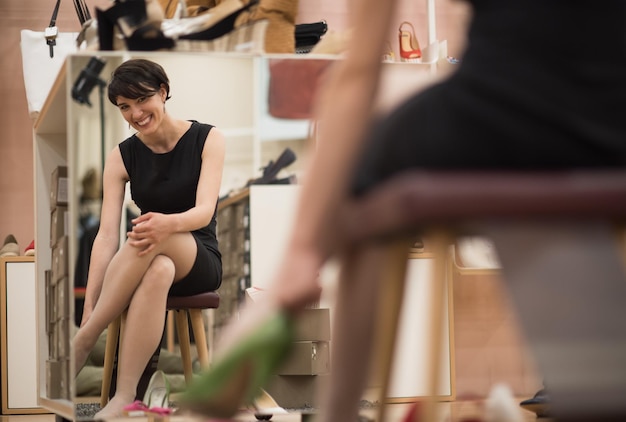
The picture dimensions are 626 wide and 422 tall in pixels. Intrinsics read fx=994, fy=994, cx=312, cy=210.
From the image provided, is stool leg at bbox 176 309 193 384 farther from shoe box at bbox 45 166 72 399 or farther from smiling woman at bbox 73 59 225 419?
shoe box at bbox 45 166 72 399

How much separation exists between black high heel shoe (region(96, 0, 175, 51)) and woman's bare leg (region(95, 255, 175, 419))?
49cm

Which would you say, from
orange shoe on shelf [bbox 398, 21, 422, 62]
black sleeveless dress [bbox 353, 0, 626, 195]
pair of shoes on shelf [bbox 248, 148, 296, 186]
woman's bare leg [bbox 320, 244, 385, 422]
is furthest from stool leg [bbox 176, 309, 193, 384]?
orange shoe on shelf [bbox 398, 21, 422, 62]

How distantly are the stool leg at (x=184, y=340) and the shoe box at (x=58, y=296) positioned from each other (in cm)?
27

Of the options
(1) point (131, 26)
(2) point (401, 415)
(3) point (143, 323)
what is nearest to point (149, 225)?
(3) point (143, 323)

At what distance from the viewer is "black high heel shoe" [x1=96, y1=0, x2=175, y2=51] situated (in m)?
2.21

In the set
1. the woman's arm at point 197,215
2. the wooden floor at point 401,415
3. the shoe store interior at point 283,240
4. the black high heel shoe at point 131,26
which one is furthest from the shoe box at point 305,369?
the black high heel shoe at point 131,26

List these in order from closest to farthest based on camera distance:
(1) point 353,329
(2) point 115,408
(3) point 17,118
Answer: (1) point 353,329 < (2) point 115,408 < (3) point 17,118

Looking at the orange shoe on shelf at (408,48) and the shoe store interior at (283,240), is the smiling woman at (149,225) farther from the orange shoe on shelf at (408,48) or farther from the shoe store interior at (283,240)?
the orange shoe on shelf at (408,48)

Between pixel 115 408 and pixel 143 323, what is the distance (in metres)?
0.20

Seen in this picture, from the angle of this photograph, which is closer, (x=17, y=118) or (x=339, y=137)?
(x=339, y=137)

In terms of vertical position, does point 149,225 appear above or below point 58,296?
above

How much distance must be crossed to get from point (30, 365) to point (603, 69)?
3.11 metres

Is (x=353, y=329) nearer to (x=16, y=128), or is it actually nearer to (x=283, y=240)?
(x=283, y=240)

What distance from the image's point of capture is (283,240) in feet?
8.58
